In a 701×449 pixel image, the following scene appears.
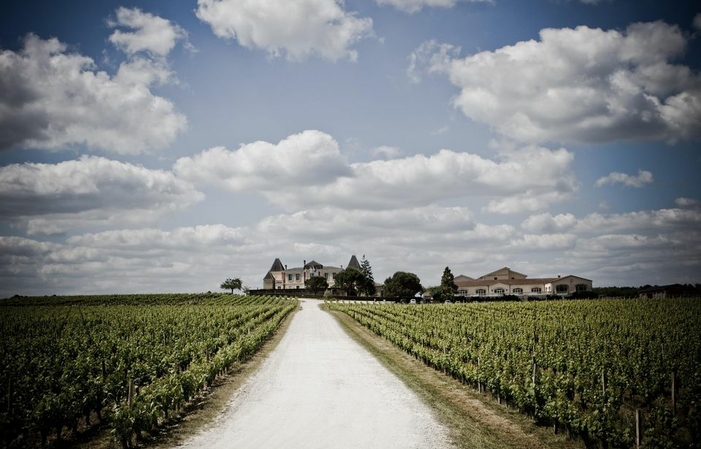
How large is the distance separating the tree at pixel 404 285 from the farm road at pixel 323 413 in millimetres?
82647

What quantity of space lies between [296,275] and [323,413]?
Result: 5745 inches

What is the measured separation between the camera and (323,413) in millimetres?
13445

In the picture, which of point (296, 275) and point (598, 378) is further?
point (296, 275)

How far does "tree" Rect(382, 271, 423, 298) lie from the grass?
271 feet

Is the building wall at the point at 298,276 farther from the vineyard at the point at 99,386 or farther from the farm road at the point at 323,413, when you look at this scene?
the farm road at the point at 323,413

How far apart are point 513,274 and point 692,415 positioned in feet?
404

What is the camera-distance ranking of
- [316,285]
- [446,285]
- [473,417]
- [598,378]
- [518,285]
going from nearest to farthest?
[473,417] → [598,378] → [446,285] → [518,285] → [316,285]

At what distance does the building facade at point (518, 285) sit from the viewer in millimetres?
109000

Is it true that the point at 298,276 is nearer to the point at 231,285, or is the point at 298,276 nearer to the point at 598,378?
the point at 231,285

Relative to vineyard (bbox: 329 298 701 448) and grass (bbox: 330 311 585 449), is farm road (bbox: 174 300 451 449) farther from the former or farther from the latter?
vineyard (bbox: 329 298 701 448)

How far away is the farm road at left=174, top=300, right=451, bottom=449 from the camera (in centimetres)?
1098

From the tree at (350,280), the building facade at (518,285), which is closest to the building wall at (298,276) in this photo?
the tree at (350,280)

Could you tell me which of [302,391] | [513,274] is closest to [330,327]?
[302,391]

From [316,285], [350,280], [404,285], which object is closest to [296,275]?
[316,285]
